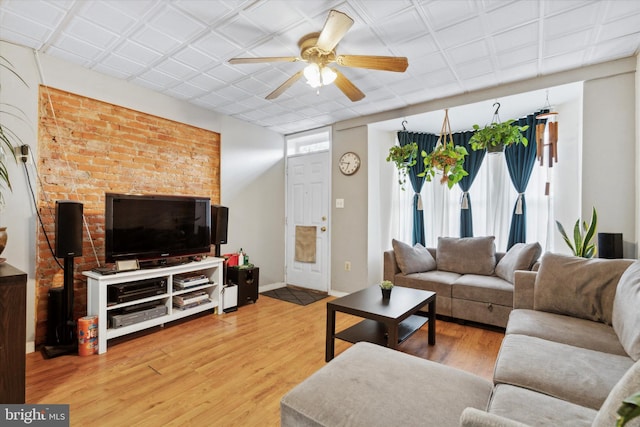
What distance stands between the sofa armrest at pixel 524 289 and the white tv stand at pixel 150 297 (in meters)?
2.93

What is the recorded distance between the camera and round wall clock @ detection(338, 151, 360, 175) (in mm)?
4305

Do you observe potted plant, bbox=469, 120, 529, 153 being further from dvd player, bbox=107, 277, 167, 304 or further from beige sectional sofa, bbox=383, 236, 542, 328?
dvd player, bbox=107, 277, 167, 304

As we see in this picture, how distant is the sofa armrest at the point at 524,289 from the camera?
7.80ft

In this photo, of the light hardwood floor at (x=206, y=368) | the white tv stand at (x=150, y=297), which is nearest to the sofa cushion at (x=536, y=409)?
the light hardwood floor at (x=206, y=368)

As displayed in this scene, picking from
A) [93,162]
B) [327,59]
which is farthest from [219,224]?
[327,59]

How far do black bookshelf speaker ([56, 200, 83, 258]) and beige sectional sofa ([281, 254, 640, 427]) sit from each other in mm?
2299

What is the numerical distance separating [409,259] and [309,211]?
1807mm

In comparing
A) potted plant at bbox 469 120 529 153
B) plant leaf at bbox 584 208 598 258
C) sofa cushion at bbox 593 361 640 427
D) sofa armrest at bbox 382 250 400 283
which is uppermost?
potted plant at bbox 469 120 529 153

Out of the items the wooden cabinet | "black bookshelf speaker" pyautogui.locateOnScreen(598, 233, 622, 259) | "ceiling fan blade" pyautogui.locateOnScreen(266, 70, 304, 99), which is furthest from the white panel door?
the wooden cabinet

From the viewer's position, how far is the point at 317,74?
2.24 meters

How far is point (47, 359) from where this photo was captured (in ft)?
7.84

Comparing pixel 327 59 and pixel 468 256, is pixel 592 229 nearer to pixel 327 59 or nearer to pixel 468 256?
pixel 468 256

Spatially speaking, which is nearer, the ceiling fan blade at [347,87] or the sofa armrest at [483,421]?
the sofa armrest at [483,421]

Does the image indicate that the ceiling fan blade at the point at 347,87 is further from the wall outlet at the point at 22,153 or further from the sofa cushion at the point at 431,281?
the wall outlet at the point at 22,153
